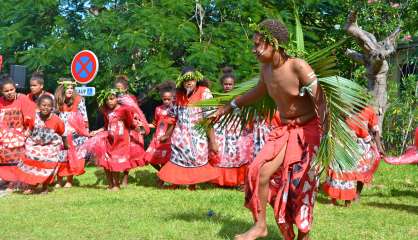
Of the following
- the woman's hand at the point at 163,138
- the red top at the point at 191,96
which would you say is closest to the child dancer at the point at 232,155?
the red top at the point at 191,96

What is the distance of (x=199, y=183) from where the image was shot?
8688 millimetres

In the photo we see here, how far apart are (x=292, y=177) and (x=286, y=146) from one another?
25 centimetres

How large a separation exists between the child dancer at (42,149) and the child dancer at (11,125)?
8.0 inches

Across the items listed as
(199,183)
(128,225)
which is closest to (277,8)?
(199,183)

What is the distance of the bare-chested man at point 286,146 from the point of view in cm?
457

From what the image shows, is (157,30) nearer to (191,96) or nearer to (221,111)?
(191,96)

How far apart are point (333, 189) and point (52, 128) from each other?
381 centimetres

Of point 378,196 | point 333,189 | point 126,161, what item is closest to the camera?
point 333,189

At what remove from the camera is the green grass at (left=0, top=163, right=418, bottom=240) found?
212 inches

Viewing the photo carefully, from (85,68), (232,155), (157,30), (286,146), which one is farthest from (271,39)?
(157,30)

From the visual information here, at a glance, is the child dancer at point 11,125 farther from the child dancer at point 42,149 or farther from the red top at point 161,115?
the red top at point 161,115

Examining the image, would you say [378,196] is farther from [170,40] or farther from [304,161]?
[170,40]

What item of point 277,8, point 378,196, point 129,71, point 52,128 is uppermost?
point 277,8

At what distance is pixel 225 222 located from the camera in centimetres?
581
